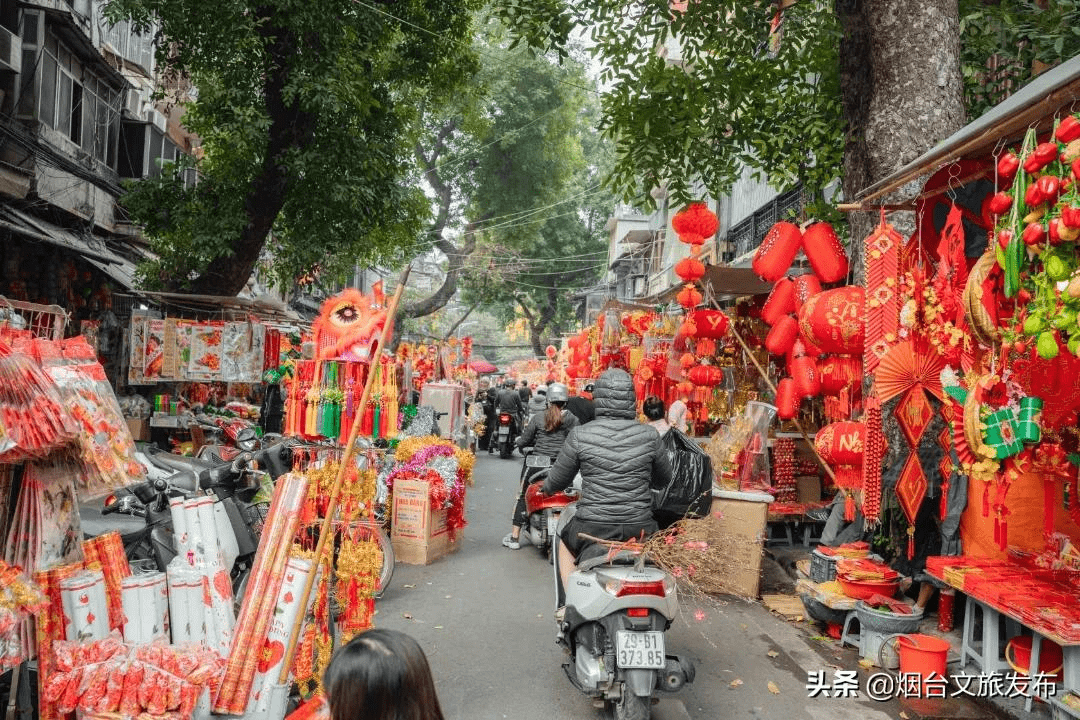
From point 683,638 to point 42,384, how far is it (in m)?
5.03

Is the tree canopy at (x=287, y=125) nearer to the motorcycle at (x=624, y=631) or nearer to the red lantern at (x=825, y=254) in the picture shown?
the red lantern at (x=825, y=254)

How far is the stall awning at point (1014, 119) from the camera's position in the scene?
11.7 feet

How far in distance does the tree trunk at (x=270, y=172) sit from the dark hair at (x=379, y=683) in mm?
9793

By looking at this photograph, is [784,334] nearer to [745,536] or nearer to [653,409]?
[653,409]

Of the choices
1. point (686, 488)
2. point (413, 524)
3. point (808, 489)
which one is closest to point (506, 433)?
point (808, 489)

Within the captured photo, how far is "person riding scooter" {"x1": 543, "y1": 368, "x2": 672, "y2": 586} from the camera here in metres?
5.19

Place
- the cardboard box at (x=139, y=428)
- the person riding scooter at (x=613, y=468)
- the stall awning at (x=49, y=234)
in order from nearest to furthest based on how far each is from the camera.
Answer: the person riding scooter at (x=613, y=468), the stall awning at (x=49, y=234), the cardboard box at (x=139, y=428)

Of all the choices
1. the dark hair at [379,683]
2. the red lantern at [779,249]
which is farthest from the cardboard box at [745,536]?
the dark hair at [379,683]

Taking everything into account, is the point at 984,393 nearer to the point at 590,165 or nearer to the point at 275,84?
the point at 275,84

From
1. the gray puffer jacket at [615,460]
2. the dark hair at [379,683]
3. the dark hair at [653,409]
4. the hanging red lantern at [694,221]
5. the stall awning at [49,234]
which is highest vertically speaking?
the hanging red lantern at [694,221]

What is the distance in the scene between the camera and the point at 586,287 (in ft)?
142

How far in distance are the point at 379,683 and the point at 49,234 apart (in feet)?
34.0

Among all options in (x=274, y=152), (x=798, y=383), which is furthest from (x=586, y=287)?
(x=798, y=383)

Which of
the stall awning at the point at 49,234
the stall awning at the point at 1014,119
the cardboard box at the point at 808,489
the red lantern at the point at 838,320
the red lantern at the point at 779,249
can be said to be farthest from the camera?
the cardboard box at the point at 808,489
